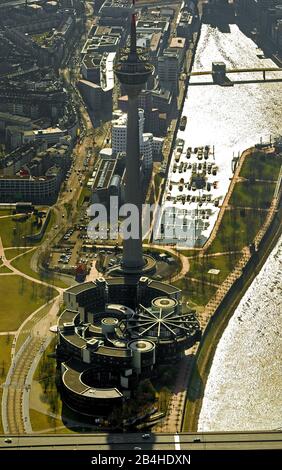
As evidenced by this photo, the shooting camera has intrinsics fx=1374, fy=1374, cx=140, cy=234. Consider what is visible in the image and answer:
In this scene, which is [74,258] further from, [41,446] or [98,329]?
[41,446]

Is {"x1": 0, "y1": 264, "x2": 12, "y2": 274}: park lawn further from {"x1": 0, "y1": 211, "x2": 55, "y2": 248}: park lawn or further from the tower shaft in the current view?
the tower shaft

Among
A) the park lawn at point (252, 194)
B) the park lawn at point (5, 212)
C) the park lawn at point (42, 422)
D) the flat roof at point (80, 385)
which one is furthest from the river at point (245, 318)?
the park lawn at point (5, 212)

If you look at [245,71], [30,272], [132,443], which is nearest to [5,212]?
[30,272]

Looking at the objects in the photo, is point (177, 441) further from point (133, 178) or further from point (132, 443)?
point (133, 178)

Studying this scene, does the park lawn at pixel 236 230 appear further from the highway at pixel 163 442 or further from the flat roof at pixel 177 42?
the flat roof at pixel 177 42

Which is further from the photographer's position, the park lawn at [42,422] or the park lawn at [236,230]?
the park lawn at [236,230]
